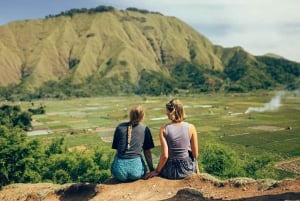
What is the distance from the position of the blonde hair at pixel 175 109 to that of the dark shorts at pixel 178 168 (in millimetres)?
1482

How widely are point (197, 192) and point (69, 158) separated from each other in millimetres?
36819

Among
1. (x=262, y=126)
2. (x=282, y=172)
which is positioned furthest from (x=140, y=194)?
(x=262, y=126)

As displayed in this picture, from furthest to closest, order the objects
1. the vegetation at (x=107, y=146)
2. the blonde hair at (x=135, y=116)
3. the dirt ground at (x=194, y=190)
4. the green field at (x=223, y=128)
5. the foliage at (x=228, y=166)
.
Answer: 1. the green field at (x=223, y=128)
2. the foliage at (x=228, y=166)
3. the vegetation at (x=107, y=146)
4. the dirt ground at (x=194, y=190)
5. the blonde hair at (x=135, y=116)

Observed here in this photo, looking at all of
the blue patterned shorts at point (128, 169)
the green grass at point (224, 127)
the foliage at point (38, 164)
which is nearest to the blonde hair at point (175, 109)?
the blue patterned shorts at point (128, 169)

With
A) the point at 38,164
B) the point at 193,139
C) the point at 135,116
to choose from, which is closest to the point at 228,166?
the point at 38,164

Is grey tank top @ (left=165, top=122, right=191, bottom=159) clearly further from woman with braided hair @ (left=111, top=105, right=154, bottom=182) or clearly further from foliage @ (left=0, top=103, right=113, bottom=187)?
foliage @ (left=0, top=103, right=113, bottom=187)

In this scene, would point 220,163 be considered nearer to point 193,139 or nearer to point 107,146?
point 193,139

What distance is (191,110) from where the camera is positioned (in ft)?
473

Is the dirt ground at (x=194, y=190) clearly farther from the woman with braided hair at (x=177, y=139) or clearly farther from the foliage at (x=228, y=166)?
the foliage at (x=228, y=166)

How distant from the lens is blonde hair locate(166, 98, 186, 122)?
461 inches

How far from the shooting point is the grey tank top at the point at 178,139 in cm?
1215

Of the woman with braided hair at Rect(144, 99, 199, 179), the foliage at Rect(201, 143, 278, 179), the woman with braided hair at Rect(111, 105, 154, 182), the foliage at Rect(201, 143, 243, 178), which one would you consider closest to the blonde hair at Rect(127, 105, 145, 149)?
the woman with braided hair at Rect(111, 105, 154, 182)

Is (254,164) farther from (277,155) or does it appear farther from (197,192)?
(197,192)

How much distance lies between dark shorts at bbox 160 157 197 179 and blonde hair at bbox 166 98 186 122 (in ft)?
4.86
